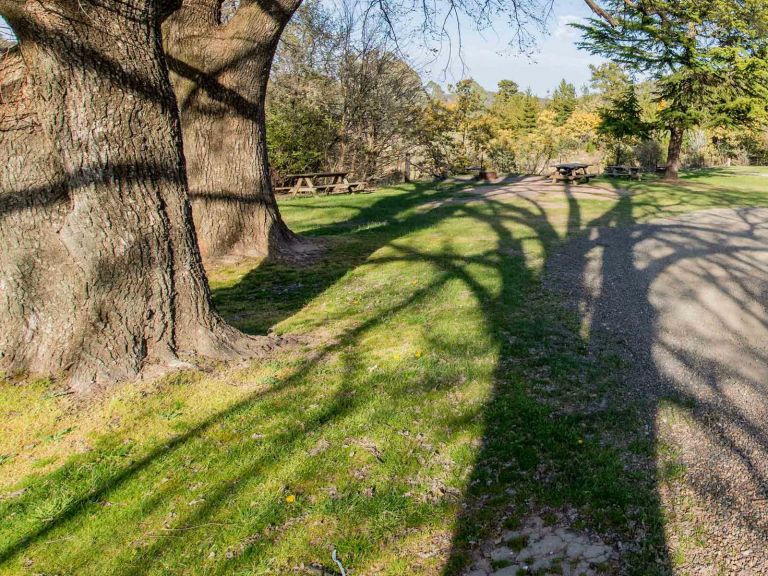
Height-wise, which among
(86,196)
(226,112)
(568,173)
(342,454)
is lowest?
(342,454)

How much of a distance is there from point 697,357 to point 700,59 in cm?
1884

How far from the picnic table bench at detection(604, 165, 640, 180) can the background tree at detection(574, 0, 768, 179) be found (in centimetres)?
142

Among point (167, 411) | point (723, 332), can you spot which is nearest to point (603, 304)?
point (723, 332)

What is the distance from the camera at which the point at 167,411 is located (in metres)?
3.71

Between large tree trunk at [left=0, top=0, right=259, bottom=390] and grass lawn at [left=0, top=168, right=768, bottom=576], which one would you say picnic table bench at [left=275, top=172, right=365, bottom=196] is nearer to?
grass lawn at [left=0, top=168, right=768, bottom=576]

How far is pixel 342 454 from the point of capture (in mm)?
3234

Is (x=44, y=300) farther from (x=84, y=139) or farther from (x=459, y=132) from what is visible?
(x=459, y=132)

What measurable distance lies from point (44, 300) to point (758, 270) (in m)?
8.13

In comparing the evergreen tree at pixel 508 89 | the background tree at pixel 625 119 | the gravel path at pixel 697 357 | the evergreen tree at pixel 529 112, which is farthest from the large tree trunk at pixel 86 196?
the evergreen tree at pixel 508 89

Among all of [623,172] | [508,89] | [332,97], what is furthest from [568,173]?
[508,89]

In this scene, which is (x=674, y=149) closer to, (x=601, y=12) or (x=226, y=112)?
(x=601, y=12)

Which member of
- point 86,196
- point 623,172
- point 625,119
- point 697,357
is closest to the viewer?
point 86,196

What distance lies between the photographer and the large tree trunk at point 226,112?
7168 mm

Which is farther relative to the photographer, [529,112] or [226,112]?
[529,112]
